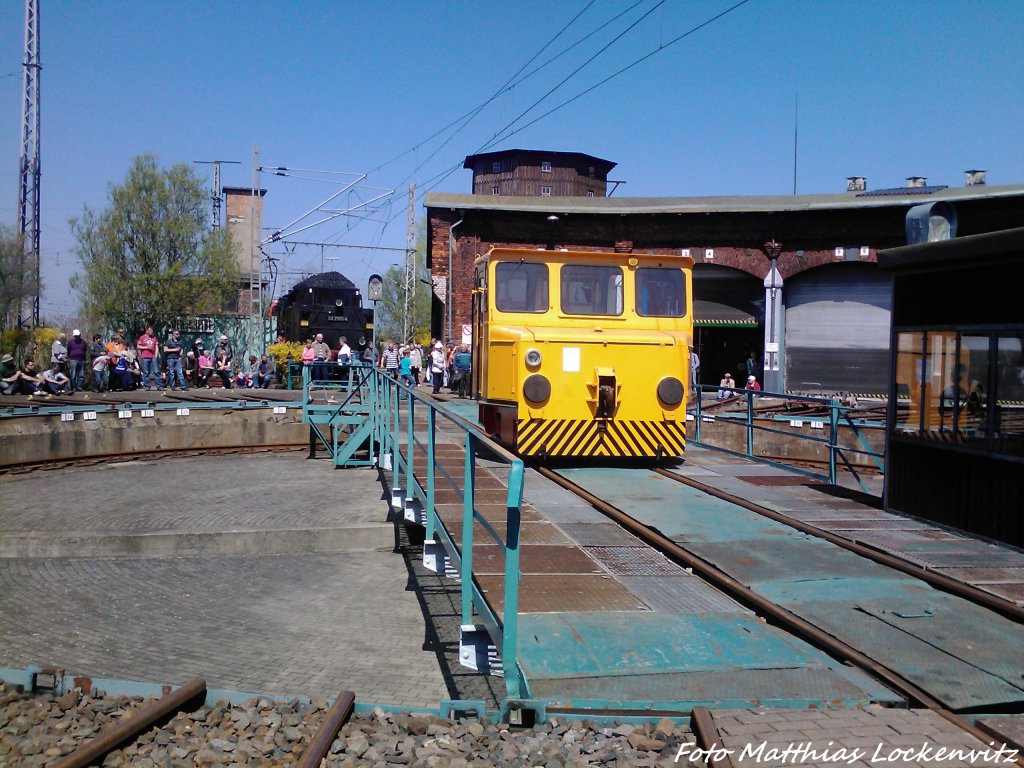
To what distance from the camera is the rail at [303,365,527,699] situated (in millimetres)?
4551

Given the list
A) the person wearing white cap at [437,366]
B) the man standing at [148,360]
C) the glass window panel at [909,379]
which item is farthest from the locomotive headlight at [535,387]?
the man standing at [148,360]

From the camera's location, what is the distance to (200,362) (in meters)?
27.4

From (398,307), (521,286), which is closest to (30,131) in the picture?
(521,286)

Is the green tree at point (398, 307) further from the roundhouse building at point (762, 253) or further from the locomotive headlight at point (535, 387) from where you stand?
the locomotive headlight at point (535, 387)

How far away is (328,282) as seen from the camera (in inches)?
1288

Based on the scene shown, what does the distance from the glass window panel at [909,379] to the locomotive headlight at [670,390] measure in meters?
2.78

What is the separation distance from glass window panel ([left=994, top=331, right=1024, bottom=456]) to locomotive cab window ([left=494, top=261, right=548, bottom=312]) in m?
5.51

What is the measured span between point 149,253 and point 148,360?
680 cm

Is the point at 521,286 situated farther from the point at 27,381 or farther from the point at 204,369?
the point at 204,369

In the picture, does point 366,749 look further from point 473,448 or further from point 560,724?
point 473,448

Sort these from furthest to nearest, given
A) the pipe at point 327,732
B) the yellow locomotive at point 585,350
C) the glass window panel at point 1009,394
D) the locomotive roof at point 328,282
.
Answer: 1. the locomotive roof at point 328,282
2. the yellow locomotive at point 585,350
3. the glass window panel at point 1009,394
4. the pipe at point 327,732

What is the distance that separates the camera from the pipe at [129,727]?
14.3 ft

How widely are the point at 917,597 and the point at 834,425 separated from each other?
536cm

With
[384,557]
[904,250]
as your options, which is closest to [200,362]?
[384,557]
